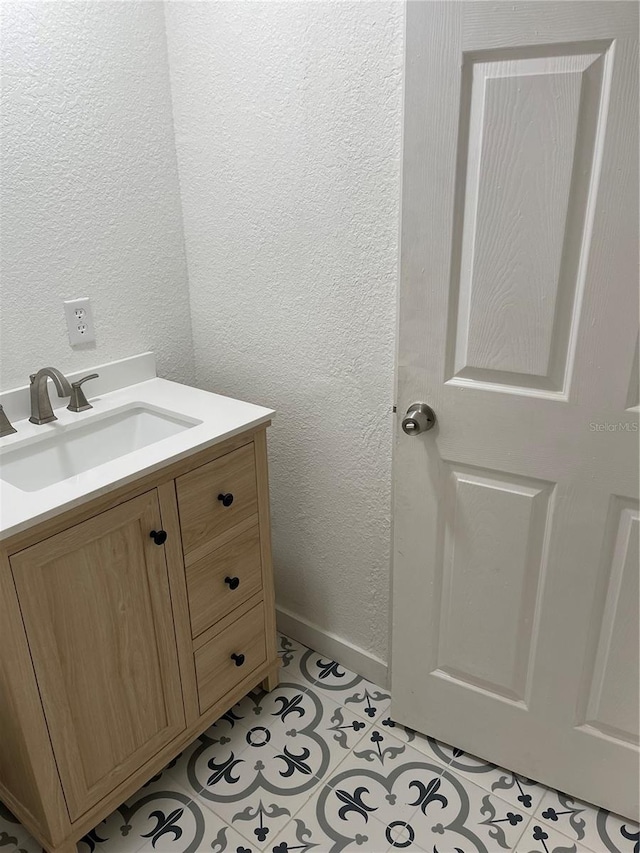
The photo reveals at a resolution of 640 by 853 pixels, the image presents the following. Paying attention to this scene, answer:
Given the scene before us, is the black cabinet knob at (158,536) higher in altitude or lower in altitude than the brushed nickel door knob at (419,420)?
lower

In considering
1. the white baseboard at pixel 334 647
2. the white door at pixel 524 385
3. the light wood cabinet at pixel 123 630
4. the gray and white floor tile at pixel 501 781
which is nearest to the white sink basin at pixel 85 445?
the light wood cabinet at pixel 123 630

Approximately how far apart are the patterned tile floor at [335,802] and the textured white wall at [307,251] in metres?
0.27

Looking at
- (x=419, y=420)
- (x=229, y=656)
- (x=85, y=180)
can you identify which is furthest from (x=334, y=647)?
(x=85, y=180)

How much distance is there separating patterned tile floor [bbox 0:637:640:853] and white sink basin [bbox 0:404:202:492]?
0.76m

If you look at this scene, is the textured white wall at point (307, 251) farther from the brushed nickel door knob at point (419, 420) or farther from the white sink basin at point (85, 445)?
the white sink basin at point (85, 445)

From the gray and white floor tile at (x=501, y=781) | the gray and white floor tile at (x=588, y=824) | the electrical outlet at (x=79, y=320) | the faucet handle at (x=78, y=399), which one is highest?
the electrical outlet at (x=79, y=320)

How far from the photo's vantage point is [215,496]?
4.60 ft

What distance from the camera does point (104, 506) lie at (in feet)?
3.85

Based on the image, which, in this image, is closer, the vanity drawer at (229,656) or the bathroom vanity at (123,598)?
the bathroom vanity at (123,598)

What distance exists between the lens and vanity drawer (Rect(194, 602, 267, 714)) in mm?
1502

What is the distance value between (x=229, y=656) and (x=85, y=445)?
63 cm

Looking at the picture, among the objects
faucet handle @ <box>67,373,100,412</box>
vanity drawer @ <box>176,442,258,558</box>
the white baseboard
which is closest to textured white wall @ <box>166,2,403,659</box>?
the white baseboard

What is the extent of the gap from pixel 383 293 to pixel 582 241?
0.45 m

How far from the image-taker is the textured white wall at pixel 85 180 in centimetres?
135
